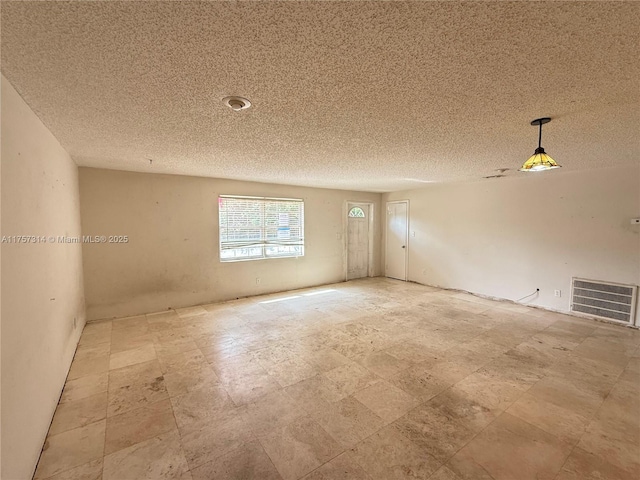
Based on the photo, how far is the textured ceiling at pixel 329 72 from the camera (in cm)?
112

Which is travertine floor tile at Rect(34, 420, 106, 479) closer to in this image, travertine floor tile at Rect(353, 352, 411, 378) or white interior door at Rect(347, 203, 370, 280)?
travertine floor tile at Rect(353, 352, 411, 378)

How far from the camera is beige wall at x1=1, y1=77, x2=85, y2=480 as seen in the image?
4.82 ft

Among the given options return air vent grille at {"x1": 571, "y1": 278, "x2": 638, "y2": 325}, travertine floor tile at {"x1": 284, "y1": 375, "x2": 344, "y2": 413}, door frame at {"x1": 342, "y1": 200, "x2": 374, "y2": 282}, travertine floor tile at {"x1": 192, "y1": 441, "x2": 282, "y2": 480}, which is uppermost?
door frame at {"x1": 342, "y1": 200, "x2": 374, "y2": 282}

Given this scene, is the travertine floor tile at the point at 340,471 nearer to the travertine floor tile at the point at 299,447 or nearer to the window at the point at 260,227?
the travertine floor tile at the point at 299,447

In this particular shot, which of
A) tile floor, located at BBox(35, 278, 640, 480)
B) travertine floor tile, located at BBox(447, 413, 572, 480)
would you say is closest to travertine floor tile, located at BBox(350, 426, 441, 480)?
tile floor, located at BBox(35, 278, 640, 480)

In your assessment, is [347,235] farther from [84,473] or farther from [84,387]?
[84,473]

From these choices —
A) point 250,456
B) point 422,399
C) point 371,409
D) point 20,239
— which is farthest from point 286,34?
point 422,399

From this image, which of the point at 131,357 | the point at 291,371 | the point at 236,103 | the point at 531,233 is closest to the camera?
the point at 236,103

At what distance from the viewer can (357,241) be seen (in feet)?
23.9

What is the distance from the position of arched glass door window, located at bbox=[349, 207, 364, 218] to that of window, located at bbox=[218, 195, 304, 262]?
1542 millimetres

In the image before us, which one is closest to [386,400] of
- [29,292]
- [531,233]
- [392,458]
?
[392,458]

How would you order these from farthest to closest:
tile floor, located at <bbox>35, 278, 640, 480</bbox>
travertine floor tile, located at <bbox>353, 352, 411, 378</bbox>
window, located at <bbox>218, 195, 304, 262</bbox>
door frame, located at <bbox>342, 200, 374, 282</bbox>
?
1. door frame, located at <bbox>342, 200, 374, 282</bbox>
2. window, located at <bbox>218, 195, 304, 262</bbox>
3. travertine floor tile, located at <bbox>353, 352, 411, 378</bbox>
4. tile floor, located at <bbox>35, 278, 640, 480</bbox>

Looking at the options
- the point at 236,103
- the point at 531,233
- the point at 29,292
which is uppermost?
the point at 236,103

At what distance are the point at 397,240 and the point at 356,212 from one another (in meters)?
1.33
